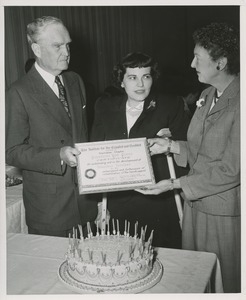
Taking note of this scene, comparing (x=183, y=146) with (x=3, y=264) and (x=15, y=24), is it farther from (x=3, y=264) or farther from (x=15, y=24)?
(x=15, y=24)

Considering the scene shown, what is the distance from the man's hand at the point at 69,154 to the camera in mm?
1777

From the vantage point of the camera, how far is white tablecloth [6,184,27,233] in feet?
7.50

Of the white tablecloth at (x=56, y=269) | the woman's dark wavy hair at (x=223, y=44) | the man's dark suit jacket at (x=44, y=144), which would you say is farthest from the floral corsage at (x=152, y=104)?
the white tablecloth at (x=56, y=269)

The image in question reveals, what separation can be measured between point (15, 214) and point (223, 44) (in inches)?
64.5

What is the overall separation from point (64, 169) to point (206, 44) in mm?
974

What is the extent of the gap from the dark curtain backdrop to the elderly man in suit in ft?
3.57

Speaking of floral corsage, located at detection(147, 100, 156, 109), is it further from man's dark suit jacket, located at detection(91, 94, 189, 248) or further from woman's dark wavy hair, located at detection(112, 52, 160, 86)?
woman's dark wavy hair, located at detection(112, 52, 160, 86)

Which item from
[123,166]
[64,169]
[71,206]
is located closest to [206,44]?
[123,166]

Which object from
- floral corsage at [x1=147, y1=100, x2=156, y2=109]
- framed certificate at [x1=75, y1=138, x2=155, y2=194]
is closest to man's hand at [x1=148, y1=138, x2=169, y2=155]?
floral corsage at [x1=147, y1=100, x2=156, y2=109]

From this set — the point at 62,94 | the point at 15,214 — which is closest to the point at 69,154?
the point at 62,94

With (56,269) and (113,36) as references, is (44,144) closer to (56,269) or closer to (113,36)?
(56,269)

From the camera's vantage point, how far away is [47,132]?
6.36ft

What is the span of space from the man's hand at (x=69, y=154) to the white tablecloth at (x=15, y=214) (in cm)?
69

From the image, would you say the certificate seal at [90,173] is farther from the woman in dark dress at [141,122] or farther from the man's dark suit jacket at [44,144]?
the woman in dark dress at [141,122]
